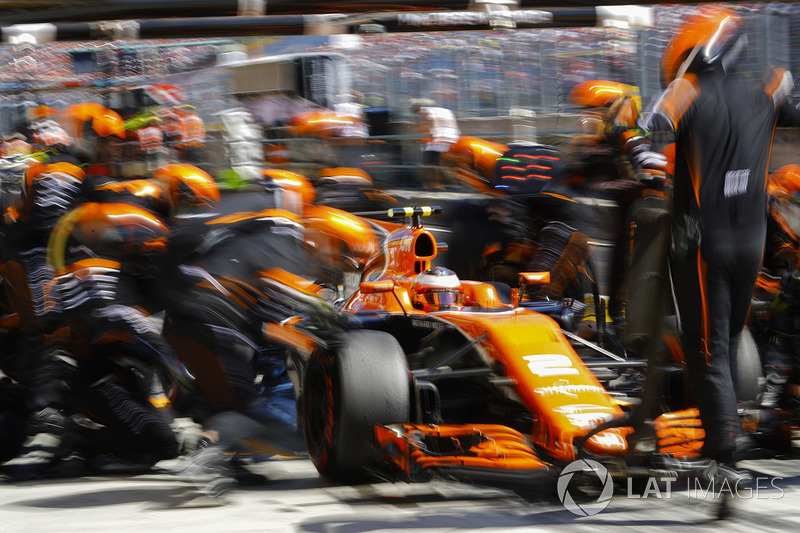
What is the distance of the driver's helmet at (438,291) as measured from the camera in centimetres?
555

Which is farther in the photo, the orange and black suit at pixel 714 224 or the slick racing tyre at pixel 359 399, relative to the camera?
the slick racing tyre at pixel 359 399

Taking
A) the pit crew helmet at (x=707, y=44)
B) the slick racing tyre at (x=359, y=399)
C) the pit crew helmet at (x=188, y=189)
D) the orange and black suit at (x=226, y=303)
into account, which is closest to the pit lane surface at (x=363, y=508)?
the slick racing tyre at (x=359, y=399)

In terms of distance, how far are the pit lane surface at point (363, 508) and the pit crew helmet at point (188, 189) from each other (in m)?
1.57

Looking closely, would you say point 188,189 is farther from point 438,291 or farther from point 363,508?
point 363,508

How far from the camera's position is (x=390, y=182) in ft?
42.3

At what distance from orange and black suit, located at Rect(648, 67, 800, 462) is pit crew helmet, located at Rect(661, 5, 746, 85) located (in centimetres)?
6

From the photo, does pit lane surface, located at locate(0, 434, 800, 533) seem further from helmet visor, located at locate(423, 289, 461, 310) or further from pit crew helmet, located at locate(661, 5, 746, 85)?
pit crew helmet, located at locate(661, 5, 746, 85)

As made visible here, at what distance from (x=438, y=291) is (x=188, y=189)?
62.0 inches

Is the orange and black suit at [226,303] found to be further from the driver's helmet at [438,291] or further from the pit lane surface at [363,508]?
the driver's helmet at [438,291]

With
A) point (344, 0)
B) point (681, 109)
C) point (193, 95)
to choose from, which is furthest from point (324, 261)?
point (193, 95)

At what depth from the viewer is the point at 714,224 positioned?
367 centimetres

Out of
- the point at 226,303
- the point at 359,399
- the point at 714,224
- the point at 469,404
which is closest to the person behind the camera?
the point at 714,224

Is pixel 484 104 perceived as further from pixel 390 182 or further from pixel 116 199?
pixel 116 199

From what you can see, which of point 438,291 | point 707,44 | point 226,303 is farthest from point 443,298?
point 707,44
